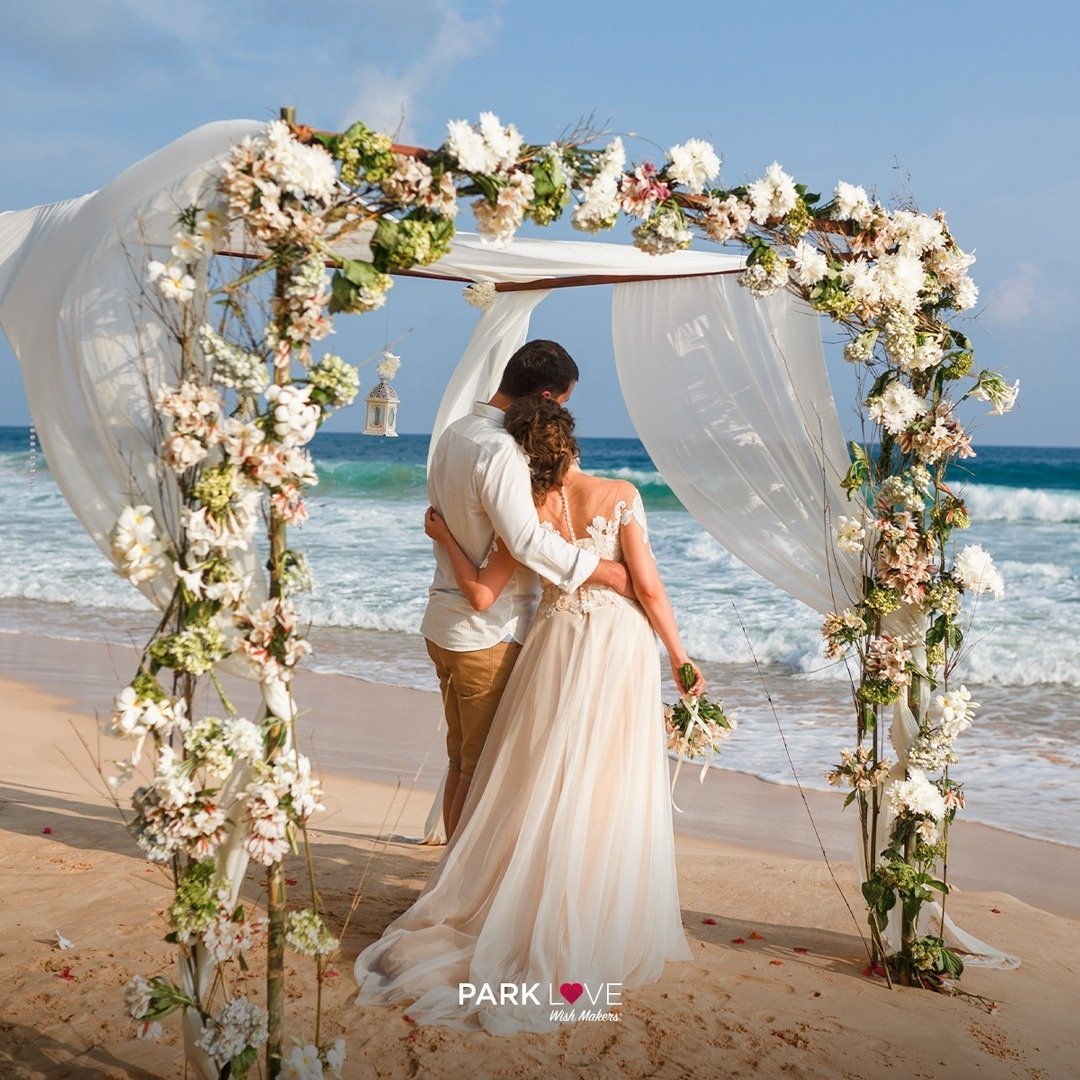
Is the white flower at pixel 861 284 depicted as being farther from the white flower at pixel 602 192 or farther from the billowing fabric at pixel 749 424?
the white flower at pixel 602 192

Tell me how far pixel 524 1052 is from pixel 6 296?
2222 mm

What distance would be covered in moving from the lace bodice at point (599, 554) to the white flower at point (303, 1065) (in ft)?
4.62

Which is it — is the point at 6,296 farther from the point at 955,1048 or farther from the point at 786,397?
the point at 955,1048

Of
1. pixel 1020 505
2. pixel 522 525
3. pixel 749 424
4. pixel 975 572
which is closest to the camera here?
pixel 522 525

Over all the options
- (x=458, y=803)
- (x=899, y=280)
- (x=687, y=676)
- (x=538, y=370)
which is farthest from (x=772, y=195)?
(x=458, y=803)

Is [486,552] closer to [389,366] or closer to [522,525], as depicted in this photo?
[522,525]

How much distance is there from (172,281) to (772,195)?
164 cm

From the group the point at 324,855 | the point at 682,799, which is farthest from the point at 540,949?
the point at 682,799

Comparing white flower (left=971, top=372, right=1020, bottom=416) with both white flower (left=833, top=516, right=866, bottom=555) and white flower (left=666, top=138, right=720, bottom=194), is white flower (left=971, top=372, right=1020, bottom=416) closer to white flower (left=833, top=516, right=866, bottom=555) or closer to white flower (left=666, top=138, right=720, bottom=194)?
white flower (left=833, top=516, right=866, bottom=555)

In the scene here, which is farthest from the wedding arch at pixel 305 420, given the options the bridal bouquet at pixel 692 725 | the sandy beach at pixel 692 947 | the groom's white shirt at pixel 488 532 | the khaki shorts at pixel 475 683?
the khaki shorts at pixel 475 683

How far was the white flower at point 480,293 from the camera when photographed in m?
4.45

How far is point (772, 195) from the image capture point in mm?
3031

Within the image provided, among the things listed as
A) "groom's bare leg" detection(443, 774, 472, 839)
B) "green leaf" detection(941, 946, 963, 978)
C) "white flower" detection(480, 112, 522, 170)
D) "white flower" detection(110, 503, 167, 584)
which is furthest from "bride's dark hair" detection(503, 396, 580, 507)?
"green leaf" detection(941, 946, 963, 978)

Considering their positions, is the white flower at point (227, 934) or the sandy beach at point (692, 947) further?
the sandy beach at point (692, 947)
